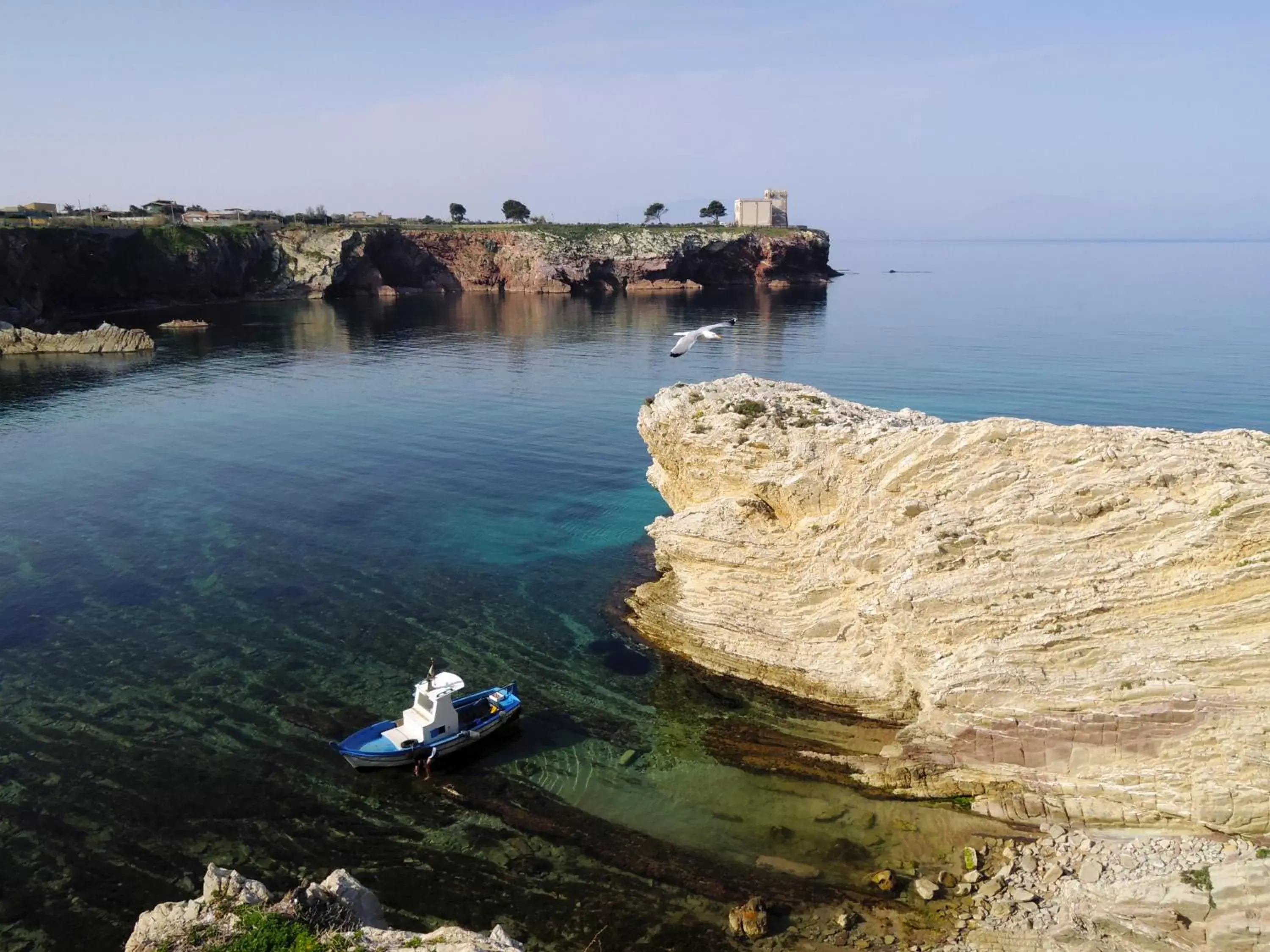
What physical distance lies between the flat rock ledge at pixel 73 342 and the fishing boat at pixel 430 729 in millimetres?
97073

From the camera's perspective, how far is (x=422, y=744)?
2658 centimetres

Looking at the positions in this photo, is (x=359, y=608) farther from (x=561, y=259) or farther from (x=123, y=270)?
(x=561, y=259)

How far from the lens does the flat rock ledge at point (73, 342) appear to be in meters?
101

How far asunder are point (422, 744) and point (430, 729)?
528 millimetres

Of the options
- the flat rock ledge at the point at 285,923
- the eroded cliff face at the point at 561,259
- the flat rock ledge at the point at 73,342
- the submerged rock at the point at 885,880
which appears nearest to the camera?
the flat rock ledge at the point at 285,923

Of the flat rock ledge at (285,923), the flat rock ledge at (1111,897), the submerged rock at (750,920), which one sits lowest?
the submerged rock at (750,920)

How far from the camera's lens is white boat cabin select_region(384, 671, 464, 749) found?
26.8 m

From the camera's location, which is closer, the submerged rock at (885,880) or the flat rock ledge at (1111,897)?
the flat rock ledge at (1111,897)

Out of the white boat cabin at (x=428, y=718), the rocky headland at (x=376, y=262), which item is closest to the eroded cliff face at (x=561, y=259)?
the rocky headland at (x=376, y=262)

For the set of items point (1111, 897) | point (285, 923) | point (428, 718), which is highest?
point (285, 923)

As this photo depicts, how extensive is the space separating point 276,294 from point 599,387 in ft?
364

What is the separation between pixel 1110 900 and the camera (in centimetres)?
1897

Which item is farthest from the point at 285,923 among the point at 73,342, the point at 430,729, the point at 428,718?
the point at 73,342

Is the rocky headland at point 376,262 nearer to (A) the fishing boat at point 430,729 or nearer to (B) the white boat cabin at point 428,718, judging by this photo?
(A) the fishing boat at point 430,729
